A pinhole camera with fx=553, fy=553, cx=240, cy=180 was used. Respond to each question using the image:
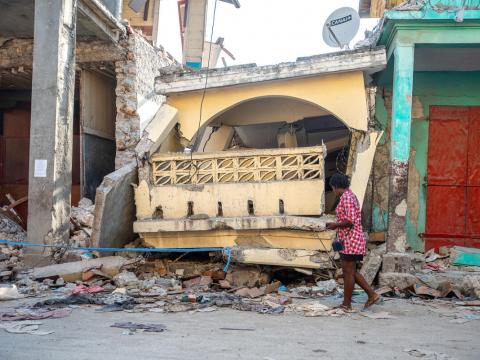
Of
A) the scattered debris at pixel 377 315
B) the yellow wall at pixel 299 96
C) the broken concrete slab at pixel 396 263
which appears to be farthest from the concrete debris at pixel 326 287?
the yellow wall at pixel 299 96

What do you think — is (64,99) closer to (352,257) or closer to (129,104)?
(129,104)

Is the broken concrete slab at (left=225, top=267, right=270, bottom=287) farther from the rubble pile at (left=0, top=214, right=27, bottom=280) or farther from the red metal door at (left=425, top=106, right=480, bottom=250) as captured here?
the red metal door at (left=425, top=106, right=480, bottom=250)

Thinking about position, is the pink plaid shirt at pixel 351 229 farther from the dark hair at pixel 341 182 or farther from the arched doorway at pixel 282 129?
the arched doorway at pixel 282 129

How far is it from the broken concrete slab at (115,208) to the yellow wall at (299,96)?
1318mm

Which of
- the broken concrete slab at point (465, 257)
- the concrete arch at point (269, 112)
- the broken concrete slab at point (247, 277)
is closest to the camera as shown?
the broken concrete slab at point (247, 277)

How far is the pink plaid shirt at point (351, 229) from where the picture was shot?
613 centimetres

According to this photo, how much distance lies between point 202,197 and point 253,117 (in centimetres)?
291

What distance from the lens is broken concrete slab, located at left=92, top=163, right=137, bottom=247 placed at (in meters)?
7.94

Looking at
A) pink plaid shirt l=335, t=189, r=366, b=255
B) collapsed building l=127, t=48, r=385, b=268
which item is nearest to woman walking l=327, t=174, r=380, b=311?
pink plaid shirt l=335, t=189, r=366, b=255

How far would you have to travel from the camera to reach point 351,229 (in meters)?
6.18

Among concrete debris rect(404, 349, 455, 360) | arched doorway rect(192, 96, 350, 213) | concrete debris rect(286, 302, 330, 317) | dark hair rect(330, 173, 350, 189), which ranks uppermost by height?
arched doorway rect(192, 96, 350, 213)

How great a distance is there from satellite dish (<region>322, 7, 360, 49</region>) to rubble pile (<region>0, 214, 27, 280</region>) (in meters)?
6.45

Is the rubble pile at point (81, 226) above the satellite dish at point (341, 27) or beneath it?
beneath

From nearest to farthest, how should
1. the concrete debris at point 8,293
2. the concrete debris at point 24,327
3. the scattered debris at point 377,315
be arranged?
the concrete debris at point 24,327
the scattered debris at point 377,315
the concrete debris at point 8,293
